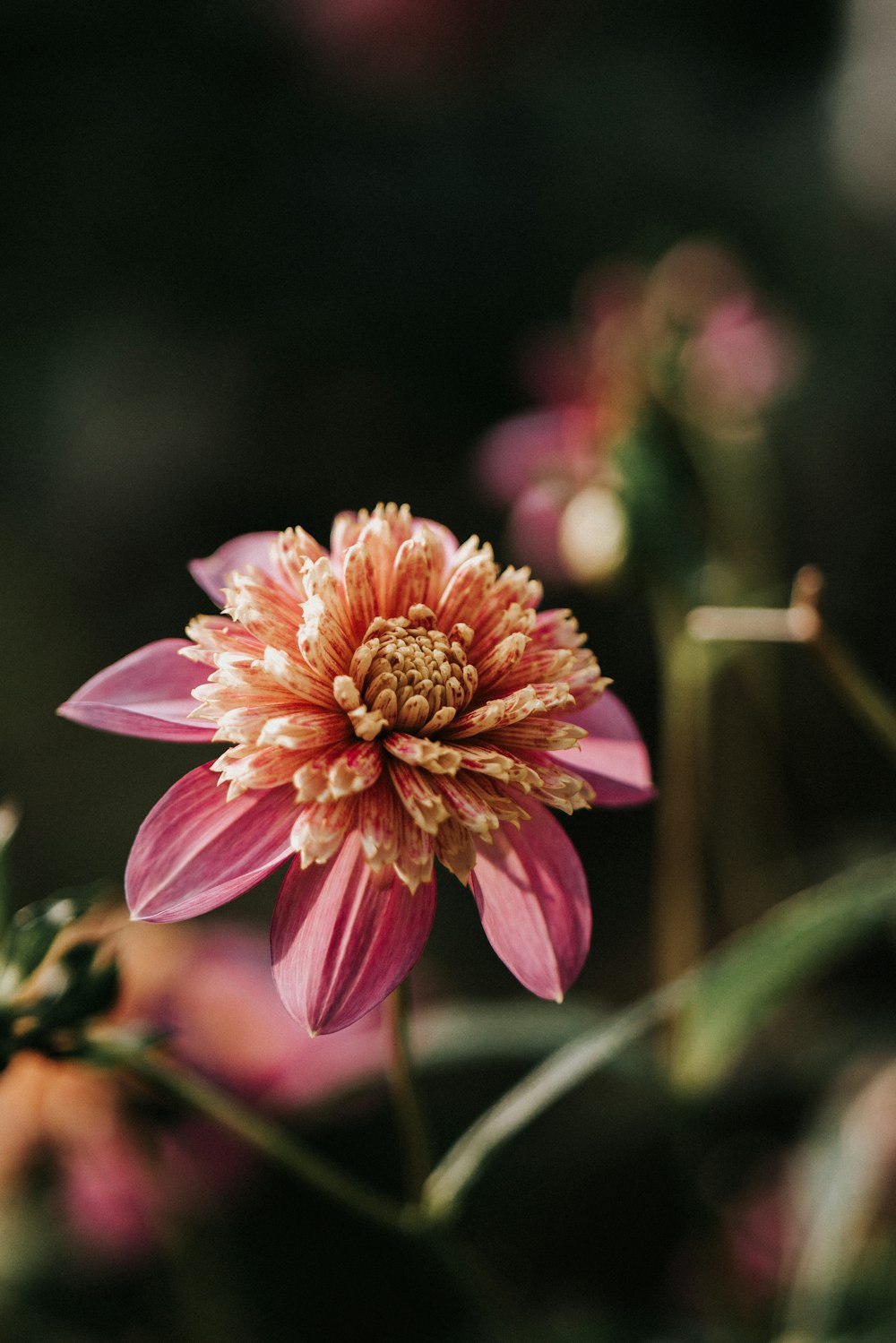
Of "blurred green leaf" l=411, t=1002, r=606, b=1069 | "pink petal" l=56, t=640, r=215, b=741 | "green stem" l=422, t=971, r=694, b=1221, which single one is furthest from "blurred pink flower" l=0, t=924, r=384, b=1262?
"pink petal" l=56, t=640, r=215, b=741

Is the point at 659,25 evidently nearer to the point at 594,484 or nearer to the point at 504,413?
the point at 504,413

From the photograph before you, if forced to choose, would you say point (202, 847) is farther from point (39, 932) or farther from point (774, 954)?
point (774, 954)

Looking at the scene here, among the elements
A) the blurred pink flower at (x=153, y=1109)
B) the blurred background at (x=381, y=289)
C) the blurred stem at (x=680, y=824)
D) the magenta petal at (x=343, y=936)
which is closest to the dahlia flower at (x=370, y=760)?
the magenta petal at (x=343, y=936)

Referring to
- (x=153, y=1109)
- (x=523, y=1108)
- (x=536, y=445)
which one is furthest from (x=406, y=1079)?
(x=536, y=445)

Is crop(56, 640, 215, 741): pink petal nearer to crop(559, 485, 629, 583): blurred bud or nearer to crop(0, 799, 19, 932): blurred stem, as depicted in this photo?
crop(0, 799, 19, 932): blurred stem

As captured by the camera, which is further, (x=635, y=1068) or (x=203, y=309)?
(x=203, y=309)

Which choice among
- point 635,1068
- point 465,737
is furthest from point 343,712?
point 635,1068
